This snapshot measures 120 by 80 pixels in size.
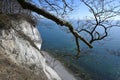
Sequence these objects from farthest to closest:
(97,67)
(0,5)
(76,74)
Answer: (97,67)
(76,74)
(0,5)

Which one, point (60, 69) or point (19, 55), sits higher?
point (19, 55)

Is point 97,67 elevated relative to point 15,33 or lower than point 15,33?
lower

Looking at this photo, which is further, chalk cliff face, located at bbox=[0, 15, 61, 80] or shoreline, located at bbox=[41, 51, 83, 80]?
shoreline, located at bbox=[41, 51, 83, 80]

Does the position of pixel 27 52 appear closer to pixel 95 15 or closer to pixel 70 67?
pixel 95 15

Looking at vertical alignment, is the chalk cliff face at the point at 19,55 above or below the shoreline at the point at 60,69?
above

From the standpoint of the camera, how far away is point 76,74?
30.5 meters

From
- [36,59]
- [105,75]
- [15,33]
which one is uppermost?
[15,33]

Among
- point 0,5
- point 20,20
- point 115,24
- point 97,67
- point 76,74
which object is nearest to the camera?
point 115,24

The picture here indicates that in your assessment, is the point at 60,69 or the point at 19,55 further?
the point at 60,69

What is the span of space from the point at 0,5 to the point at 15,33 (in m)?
2.34

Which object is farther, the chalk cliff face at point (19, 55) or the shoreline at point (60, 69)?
the shoreline at point (60, 69)

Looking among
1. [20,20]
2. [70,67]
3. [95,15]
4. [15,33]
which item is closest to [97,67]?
[70,67]

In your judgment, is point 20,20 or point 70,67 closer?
point 20,20

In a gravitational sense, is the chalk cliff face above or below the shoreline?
above
